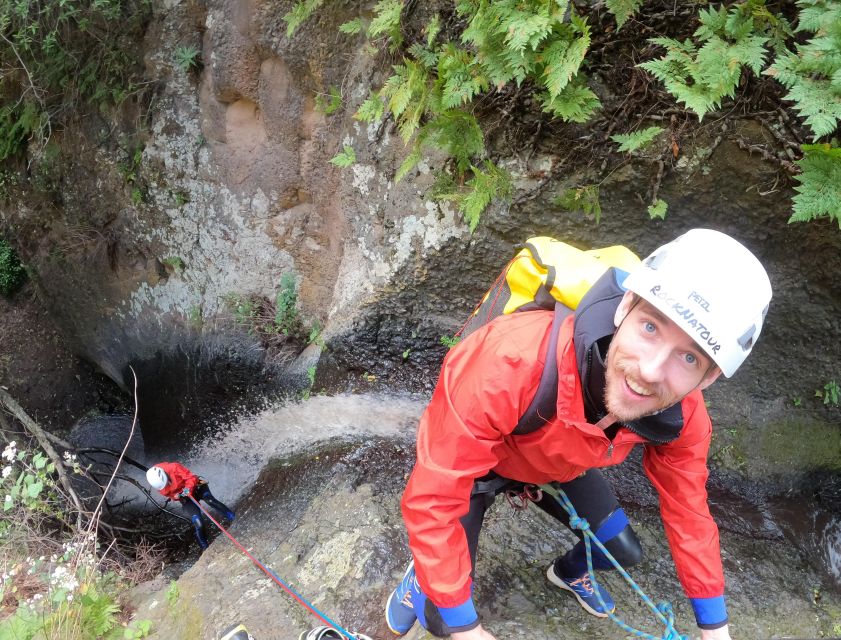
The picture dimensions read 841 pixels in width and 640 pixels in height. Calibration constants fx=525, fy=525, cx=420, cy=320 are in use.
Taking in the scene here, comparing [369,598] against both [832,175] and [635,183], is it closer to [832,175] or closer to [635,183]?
[635,183]

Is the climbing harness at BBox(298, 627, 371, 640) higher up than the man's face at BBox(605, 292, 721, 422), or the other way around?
the man's face at BBox(605, 292, 721, 422)

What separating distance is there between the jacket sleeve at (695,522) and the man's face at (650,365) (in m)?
0.56

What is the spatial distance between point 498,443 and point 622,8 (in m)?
3.18

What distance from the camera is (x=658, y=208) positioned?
14.0 ft

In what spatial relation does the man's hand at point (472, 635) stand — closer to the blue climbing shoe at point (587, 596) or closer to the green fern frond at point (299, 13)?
the blue climbing shoe at point (587, 596)

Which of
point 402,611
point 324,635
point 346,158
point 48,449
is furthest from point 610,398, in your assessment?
point 48,449

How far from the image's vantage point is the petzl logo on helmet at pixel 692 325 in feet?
6.65

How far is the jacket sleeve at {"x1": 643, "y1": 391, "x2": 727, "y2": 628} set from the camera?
2.61 metres

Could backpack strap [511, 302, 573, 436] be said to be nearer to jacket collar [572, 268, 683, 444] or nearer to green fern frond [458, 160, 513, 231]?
jacket collar [572, 268, 683, 444]

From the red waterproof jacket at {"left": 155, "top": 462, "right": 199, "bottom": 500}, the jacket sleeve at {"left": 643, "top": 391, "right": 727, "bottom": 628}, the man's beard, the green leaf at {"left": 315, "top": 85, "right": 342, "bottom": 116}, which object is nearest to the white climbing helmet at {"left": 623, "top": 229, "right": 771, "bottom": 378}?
the man's beard

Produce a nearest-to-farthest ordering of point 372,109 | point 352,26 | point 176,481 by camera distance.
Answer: point 372,109 < point 352,26 < point 176,481

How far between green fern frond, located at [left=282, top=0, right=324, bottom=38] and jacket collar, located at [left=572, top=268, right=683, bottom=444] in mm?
4977

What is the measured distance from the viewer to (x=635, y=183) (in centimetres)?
435

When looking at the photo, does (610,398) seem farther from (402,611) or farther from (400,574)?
(400,574)
